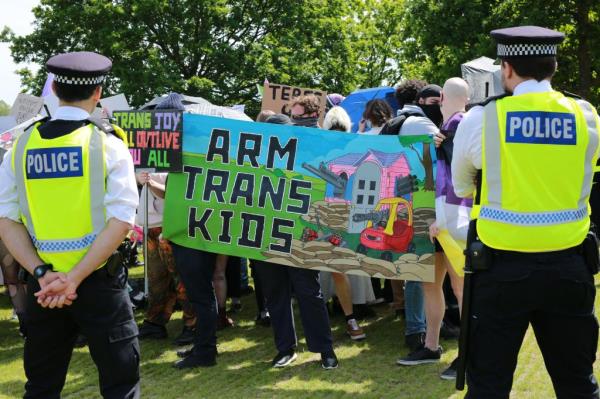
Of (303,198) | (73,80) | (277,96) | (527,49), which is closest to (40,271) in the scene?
(73,80)

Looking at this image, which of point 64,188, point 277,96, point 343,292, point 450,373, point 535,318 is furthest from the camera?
point 277,96

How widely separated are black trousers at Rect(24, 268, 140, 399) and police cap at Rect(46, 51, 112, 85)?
95 cm

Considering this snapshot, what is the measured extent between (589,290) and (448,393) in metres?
2.09

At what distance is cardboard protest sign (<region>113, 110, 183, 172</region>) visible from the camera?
6.45 metres

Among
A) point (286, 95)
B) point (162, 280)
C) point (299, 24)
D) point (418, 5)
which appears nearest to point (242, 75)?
point (299, 24)

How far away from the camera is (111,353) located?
147 inches

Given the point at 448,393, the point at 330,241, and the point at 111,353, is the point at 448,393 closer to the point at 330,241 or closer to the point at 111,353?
the point at 330,241

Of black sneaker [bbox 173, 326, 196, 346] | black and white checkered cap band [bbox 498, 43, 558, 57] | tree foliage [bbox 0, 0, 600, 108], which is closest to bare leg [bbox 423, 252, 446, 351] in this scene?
black sneaker [bbox 173, 326, 196, 346]

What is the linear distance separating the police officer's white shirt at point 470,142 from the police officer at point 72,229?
5.29 ft

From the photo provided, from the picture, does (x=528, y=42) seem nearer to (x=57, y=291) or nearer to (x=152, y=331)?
(x=57, y=291)

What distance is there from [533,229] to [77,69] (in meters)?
2.30

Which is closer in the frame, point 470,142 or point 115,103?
point 470,142

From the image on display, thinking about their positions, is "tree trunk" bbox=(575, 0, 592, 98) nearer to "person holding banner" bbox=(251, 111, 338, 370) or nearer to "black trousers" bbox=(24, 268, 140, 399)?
"person holding banner" bbox=(251, 111, 338, 370)

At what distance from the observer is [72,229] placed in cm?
375
